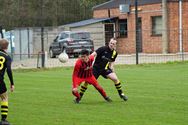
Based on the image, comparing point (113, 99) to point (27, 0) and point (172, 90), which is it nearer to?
point (172, 90)

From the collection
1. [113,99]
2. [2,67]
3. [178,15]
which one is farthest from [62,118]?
[178,15]

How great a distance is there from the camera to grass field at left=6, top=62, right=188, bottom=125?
1227cm

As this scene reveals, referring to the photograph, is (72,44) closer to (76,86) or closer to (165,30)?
(165,30)

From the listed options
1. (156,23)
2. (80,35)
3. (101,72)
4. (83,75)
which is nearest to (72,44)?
(80,35)

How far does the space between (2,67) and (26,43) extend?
3217 centimetres

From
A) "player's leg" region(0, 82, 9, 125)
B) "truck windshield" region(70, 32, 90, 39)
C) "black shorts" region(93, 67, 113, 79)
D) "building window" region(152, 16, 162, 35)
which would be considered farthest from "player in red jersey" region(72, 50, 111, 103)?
"building window" region(152, 16, 162, 35)

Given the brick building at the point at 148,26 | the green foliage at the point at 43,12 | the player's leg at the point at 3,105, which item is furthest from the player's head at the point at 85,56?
the green foliage at the point at 43,12

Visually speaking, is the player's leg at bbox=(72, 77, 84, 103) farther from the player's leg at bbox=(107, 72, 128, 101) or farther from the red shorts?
the player's leg at bbox=(107, 72, 128, 101)

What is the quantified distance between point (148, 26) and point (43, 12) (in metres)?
8.16

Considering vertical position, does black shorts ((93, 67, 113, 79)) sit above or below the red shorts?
above

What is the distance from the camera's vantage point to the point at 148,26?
44906 mm

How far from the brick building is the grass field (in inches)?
720

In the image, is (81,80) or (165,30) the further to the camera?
(165,30)

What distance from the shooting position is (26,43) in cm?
4419
